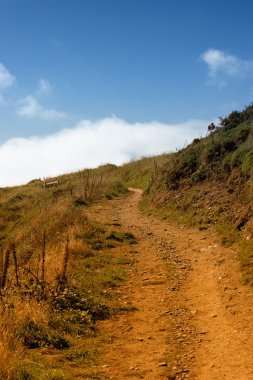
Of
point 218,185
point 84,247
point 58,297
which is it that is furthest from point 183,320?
point 218,185

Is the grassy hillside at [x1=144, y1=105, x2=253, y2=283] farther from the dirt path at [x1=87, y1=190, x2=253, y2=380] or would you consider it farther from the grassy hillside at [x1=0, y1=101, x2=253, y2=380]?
the dirt path at [x1=87, y1=190, x2=253, y2=380]

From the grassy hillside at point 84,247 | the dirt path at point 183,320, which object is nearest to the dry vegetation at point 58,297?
the grassy hillside at point 84,247

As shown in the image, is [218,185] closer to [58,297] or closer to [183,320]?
[183,320]

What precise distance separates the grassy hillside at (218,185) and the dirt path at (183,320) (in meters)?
0.96

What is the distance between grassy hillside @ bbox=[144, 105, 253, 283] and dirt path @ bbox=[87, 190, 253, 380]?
96 cm

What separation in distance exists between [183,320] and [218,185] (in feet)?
36.8

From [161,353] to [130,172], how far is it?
35.0 m

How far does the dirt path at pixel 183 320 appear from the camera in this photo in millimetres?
5926

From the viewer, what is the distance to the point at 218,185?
18219 millimetres

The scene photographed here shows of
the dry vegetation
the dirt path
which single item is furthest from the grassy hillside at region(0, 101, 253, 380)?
the dirt path

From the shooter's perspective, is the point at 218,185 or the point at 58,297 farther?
the point at 218,185

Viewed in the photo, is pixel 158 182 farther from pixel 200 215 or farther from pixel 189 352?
pixel 189 352

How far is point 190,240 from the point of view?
1423 cm

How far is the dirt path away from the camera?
593 cm
